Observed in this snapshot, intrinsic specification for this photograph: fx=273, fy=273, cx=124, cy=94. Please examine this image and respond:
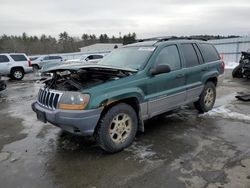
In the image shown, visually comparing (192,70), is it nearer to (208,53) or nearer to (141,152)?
(208,53)

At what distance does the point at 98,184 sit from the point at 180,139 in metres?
2.01

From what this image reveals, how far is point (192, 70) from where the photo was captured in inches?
234

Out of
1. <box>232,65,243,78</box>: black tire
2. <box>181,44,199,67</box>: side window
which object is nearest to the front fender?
<box>181,44,199,67</box>: side window

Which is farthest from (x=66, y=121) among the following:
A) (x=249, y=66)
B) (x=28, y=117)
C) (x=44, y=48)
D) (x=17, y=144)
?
(x=44, y=48)

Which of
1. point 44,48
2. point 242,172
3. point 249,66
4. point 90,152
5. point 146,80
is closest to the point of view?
point 242,172

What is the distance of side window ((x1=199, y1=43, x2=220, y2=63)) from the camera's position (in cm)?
653

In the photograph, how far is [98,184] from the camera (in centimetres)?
355

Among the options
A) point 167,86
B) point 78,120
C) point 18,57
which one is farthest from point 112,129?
point 18,57

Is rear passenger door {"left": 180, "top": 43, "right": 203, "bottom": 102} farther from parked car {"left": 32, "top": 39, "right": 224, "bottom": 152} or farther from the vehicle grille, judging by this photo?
the vehicle grille

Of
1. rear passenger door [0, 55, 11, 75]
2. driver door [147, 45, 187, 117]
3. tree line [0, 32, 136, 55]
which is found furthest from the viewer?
tree line [0, 32, 136, 55]

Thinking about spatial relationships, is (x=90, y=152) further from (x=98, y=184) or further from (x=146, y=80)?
(x=146, y=80)

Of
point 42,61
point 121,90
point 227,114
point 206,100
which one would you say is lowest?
point 42,61

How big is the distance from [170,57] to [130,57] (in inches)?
31.8

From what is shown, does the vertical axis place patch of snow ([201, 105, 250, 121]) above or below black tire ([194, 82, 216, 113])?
below
